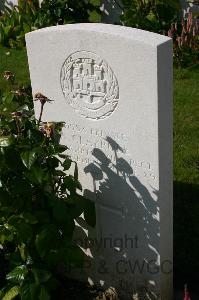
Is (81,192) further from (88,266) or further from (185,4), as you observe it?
(185,4)

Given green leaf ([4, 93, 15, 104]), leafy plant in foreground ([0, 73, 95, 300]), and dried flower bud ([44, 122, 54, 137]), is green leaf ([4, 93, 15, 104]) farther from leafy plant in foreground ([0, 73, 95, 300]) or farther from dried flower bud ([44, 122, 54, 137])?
dried flower bud ([44, 122, 54, 137])

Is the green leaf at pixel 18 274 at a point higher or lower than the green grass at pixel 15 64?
lower

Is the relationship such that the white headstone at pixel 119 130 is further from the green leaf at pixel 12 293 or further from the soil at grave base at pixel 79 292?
the green leaf at pixel 12 293

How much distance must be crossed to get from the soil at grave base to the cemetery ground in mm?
488

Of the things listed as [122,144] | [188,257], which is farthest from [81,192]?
[188,257]

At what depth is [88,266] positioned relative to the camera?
146 inches

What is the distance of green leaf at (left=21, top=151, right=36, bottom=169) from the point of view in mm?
2988

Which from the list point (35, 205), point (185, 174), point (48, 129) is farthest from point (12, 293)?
point (185, 174)

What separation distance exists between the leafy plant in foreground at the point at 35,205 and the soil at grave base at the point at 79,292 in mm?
341

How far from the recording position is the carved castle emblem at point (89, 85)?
10.1 ft

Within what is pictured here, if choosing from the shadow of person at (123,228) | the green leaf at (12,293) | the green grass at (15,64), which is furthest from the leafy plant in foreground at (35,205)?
the green grass at (15,64)

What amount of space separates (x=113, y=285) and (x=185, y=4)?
4463mm

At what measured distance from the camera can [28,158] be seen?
9.86 feet

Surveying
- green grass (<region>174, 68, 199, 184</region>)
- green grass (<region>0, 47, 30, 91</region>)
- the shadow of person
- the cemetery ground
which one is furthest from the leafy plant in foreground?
green grass (<region>0, 47, 30, 91</region>)
